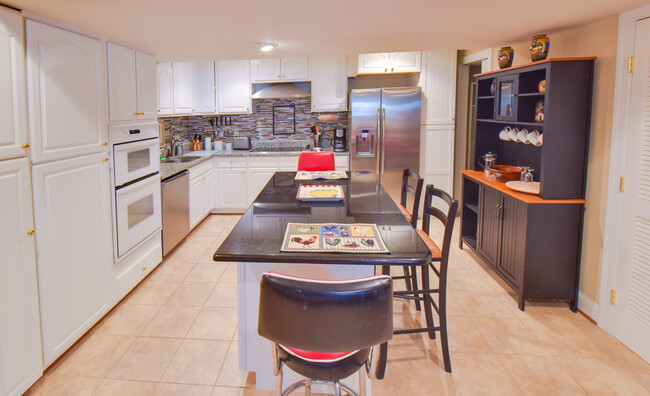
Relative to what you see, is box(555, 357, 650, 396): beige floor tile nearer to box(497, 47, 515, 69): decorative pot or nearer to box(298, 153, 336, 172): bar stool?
box(497, 47, 515, 69): decorative pot

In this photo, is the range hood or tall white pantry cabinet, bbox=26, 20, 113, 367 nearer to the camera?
tall white pantry cabinet, bbox=26, 20, 113, 367

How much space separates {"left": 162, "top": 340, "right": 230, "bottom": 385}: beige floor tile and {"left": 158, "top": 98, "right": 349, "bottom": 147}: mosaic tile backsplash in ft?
13.1

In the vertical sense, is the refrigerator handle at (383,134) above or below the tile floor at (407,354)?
above

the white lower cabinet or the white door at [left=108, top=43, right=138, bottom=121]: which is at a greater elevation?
the white door at [left=108, top=43, right=138, bottom=121]

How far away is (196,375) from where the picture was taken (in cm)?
238

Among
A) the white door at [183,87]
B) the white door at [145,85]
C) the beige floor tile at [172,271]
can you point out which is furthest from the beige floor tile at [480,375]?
the white door at [183,87]

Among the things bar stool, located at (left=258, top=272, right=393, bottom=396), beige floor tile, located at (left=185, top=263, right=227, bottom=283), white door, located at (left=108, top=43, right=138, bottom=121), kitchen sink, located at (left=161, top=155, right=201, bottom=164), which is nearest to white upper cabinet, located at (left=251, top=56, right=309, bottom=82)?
kitchen sink, located at (left=161, top=155, right=201, bottom=164)

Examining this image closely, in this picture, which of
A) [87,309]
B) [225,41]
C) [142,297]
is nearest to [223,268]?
[142,297]

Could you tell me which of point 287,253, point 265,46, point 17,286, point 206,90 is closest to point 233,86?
point 206,90

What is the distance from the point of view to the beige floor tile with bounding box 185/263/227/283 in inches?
147

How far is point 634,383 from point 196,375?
2.35 metres

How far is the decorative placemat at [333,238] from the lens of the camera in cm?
184

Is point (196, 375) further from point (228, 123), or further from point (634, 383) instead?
point (228, 123)

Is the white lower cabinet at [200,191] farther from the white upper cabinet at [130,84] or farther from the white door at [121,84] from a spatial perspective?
the white door at [121,84]
